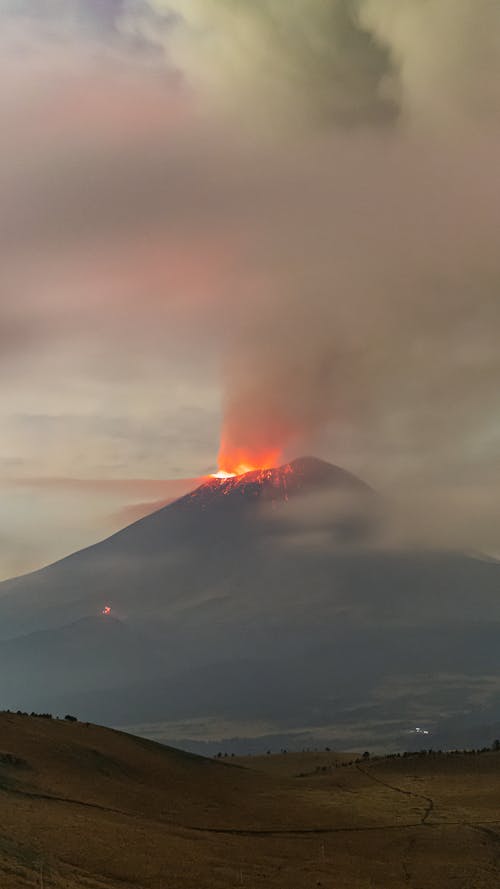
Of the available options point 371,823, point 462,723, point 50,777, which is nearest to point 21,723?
point 50,777

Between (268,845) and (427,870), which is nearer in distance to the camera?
(427,870)

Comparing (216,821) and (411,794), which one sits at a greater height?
(411,794)

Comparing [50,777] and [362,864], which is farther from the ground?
[50,777]

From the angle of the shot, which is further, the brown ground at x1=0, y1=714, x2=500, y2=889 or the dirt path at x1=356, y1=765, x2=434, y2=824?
the dirt path at x1=356, y1=765, x2=434, y2=824

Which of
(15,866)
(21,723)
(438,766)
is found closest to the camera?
(15,866)

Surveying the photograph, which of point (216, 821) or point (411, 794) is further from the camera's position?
point (411, 794)

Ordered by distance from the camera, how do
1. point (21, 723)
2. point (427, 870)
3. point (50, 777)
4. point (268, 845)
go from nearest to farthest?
point (427, 870), point (268, 845), point (50, 777), point (21, 723)

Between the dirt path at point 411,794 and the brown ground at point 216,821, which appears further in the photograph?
the dirt path at point 411,794

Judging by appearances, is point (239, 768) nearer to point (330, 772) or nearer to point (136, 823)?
point (330, 772)
